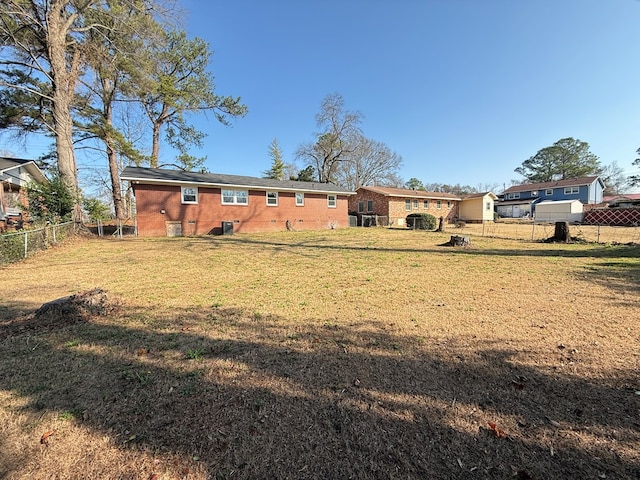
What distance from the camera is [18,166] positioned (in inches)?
721

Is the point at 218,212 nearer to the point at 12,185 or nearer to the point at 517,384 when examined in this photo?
the point at 12,185

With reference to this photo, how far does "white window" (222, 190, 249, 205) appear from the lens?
1739 centimetres

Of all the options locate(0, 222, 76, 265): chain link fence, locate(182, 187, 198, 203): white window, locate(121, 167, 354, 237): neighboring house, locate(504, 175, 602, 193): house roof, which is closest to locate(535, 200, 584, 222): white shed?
locate(504, 175, 602, 193): house roof

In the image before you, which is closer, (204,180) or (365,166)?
(204,180)

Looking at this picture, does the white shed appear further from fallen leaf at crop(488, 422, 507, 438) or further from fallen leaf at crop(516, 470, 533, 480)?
fallen leaf at crop(516, 470, 533, 480)

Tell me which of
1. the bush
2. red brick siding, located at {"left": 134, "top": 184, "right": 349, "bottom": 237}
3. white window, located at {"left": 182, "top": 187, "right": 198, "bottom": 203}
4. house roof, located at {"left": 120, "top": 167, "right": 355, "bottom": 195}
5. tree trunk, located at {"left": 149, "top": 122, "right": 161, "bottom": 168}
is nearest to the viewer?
house roof, located at {"left": 120, "top": 167, "right": 355, "bottom": 195}

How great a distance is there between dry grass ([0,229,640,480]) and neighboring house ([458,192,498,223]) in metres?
26.7

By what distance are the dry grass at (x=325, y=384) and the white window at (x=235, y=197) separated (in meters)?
12.4

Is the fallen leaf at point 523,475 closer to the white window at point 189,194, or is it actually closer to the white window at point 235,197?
the white window at point 189,194

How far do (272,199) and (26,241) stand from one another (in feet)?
40.9

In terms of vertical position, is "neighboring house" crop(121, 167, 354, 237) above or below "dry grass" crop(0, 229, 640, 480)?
above

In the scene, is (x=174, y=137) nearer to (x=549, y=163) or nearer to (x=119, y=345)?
(x=119, y=345)

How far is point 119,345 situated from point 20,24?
708 inches

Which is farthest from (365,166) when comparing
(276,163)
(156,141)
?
(156,141)
